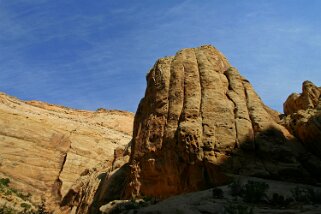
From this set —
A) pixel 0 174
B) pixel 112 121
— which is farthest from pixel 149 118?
pixel 112 121

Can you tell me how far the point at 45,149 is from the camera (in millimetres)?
54938

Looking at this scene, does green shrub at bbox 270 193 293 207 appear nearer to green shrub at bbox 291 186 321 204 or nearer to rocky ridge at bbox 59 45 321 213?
green shrub at bbox 291 186 321 204

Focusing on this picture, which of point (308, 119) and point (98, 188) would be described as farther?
point (98, 188)

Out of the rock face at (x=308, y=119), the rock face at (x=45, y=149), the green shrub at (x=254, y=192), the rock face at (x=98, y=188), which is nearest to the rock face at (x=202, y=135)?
the rock face at (x=308, y=119)

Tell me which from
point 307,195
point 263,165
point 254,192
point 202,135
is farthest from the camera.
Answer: point 202,135

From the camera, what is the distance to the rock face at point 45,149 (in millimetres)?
49500

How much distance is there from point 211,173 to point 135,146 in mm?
5941

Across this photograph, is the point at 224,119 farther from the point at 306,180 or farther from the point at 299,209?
the point at 299,209

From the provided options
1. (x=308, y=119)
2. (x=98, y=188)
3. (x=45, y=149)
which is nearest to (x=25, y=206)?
(x=98, y=188)

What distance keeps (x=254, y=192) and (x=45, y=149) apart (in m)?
41.4

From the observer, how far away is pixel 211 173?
858 inches

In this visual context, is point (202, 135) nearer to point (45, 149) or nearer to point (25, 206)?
point (25, 206)

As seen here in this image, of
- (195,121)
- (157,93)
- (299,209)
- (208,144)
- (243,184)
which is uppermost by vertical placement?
(157,93)

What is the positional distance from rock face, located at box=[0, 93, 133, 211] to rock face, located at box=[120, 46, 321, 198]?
2593 centimetres
